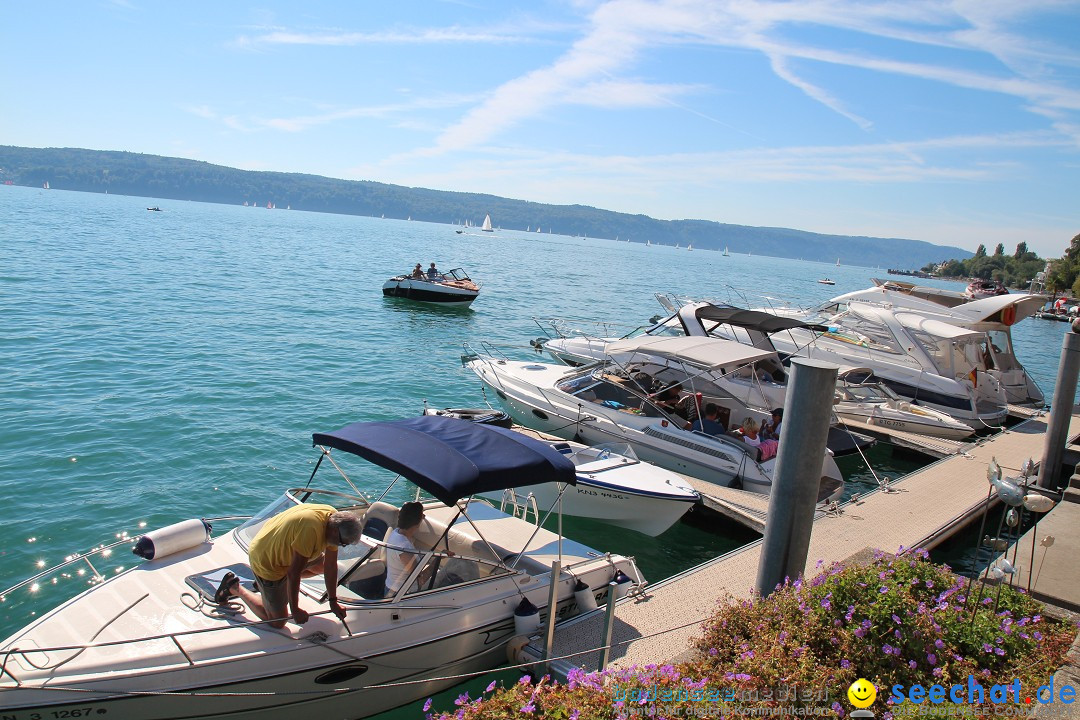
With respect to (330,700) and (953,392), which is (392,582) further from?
(953,392)

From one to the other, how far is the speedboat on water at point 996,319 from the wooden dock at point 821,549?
21.0 feet

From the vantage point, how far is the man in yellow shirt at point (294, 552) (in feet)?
19.7

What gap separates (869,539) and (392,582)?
283 inches

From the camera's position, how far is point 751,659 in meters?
5.18

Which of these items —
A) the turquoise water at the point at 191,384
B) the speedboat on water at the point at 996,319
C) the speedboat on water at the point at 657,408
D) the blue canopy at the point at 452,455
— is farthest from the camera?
the speedboat on water at the point at 996,319

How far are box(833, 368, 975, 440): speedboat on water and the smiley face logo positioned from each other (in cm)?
1404

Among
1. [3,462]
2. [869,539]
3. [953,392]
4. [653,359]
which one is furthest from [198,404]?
[953,392]

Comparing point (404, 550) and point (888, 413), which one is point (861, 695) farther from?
point (888, 413)

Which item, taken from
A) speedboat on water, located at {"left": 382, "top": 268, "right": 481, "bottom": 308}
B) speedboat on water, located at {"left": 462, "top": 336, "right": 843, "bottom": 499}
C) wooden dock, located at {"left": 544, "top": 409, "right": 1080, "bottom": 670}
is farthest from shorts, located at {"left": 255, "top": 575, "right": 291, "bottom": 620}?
speedboat on water, located at {"left": 382, "top": 268, "right": 481, "bottom": 308}

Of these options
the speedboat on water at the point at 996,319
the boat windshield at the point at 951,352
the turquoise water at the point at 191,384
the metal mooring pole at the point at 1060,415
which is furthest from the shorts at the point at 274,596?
the speedboat on water at the point at 996,319

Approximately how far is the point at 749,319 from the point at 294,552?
1345cm

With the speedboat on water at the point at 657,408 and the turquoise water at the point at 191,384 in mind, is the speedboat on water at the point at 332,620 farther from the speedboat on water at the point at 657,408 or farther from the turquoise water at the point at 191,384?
the speedboat on water at the point at 657,408

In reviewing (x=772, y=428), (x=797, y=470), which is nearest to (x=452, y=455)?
(x=797, y=470)

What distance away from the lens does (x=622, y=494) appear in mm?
11250
